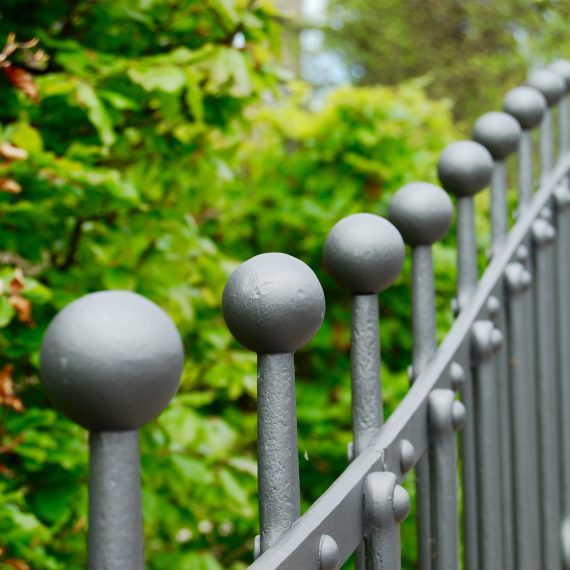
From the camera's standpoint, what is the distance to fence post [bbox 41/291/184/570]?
485 millimetres

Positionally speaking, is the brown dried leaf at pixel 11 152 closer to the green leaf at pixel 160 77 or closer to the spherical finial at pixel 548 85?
the green leaf at pixel 160 77

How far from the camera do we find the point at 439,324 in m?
2.94

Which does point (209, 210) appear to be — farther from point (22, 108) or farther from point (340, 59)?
point (340, 59)

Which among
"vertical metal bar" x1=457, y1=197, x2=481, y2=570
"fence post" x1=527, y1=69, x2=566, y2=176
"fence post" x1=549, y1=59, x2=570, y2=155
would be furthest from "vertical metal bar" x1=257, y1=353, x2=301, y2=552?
"fence post" x1=549, y1=59, x2=570, y2=155

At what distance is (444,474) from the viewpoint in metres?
1.06

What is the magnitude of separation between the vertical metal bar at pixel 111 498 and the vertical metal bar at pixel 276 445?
224mm

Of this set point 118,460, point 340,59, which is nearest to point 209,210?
point 118,460

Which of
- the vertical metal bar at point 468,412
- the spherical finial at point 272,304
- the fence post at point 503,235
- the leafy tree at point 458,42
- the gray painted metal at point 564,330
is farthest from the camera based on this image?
the leafy tree at point 458,42

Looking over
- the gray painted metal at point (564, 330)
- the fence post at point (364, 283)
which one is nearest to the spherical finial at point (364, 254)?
the fence post at point (364, 283)

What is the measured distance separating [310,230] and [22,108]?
162 centimetres

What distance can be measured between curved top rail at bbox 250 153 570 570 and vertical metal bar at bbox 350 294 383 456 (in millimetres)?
20

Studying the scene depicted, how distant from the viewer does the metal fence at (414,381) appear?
1.63 ft

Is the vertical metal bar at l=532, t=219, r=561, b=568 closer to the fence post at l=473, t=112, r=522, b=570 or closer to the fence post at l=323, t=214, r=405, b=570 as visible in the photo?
the fence post at l=473, t=112, r=522, b=570

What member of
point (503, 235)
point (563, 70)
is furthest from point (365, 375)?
point (563, 70)
